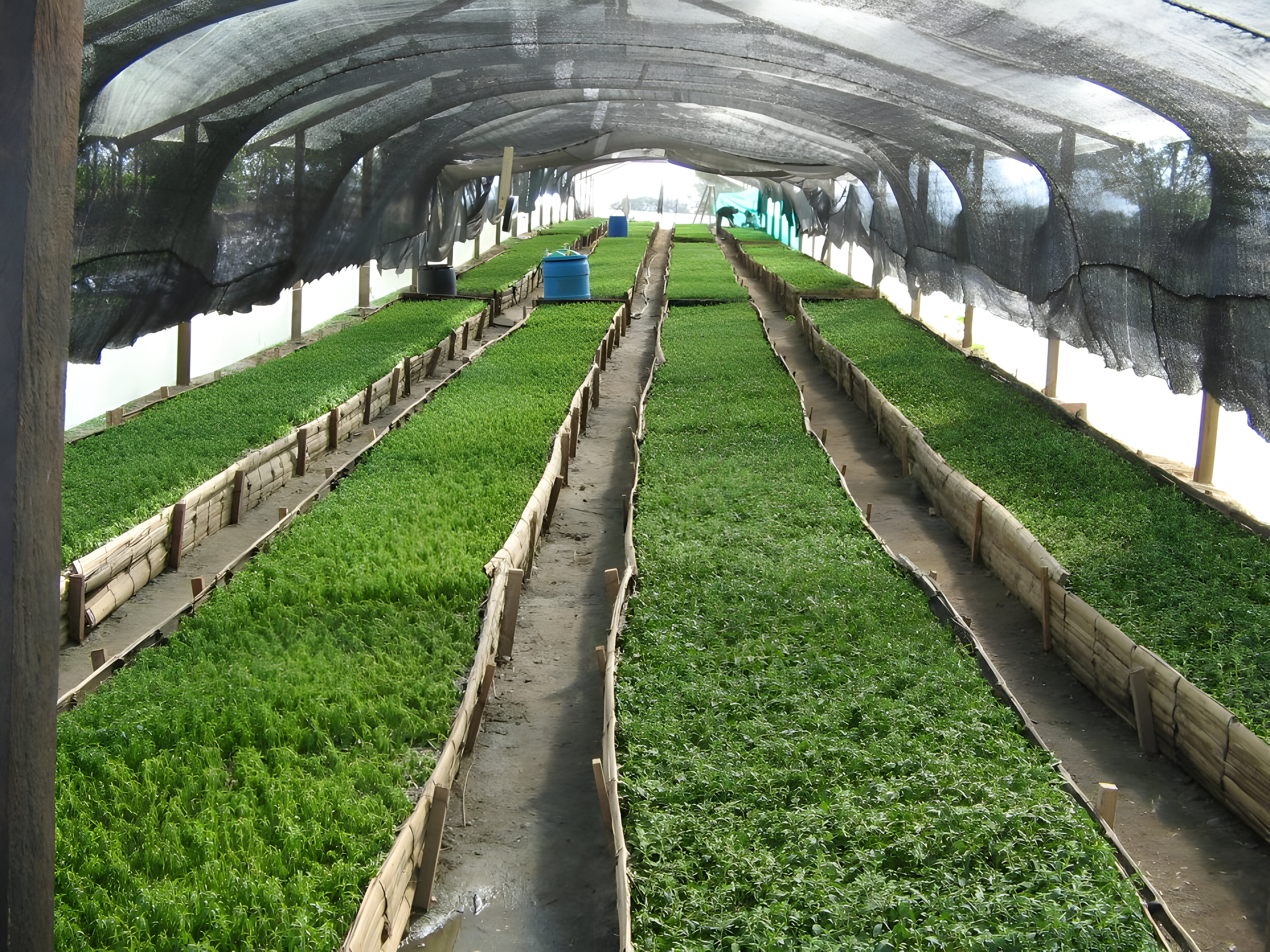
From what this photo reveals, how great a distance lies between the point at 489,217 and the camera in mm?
31906

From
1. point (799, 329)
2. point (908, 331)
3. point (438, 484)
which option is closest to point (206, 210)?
point (438, 484)

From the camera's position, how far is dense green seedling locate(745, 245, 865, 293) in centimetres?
2564

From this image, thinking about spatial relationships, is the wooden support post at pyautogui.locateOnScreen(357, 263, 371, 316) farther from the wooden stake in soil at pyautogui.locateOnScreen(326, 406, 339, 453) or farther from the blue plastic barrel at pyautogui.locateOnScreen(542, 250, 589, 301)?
the wooden stake in soil at pyautogui.locateOnScreen(326, 406, 339, 453)

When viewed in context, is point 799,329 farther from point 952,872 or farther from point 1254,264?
point 952,872

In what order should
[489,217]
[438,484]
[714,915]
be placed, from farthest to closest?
[489,217], [438,484], [714,915]

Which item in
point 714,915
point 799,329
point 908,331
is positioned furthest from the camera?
point 799,329

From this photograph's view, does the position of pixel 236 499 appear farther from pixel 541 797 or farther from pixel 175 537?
pixel 541 797

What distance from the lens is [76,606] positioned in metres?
7.34

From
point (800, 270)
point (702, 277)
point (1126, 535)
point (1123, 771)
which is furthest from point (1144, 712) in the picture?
point (800, 270)

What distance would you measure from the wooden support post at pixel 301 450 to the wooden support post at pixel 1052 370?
390 inches

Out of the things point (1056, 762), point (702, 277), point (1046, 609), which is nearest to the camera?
point (1056, 762)

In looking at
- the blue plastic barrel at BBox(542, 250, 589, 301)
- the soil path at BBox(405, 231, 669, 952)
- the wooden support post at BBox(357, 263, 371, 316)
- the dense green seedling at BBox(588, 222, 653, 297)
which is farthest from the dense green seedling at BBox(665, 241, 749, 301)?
the soil path at BBox(405, 231, 669, 952)

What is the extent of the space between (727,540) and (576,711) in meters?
1.96

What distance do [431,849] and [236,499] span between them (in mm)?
5951
